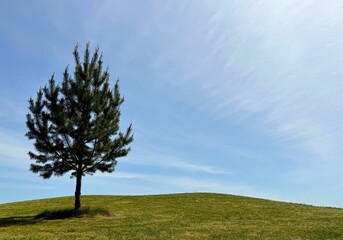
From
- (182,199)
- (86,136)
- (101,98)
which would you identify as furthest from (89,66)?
(182,199)

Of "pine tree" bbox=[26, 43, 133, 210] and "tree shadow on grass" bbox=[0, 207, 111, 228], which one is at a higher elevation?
"pine tree" bbox=[26, 43, 133, 210]

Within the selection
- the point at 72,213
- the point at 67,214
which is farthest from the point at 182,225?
the point at 67,214

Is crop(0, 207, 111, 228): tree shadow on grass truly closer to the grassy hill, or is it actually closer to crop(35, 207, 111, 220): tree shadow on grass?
crop(35, 207, 111, 220): tree shadow on grass

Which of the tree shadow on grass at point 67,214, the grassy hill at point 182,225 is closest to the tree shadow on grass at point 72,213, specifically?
the tree shadow on grass at point 67,214

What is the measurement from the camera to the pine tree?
121ft

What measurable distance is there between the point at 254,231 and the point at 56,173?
21.4m

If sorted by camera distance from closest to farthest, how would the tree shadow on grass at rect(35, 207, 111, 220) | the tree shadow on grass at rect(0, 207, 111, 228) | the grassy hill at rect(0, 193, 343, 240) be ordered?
the grassy hill at rect(0, 193, 343, 240), the tree shadow on grass at rect(0, 207, 111, 228), the tree shadow on grass at rect(35, 207, 111, 220)

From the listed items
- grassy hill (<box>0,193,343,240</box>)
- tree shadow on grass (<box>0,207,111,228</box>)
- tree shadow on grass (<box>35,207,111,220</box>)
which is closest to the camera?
grassy hill (<box>0,193,343,240</box>)

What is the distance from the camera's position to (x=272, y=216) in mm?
34406

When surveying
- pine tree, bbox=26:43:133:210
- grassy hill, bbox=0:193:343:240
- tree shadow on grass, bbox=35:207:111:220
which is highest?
pine tree, bbox=26:43:133:210

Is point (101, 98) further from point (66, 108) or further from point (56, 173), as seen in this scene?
point (56, 173)

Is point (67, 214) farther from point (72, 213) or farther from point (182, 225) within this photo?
point (182, 225)

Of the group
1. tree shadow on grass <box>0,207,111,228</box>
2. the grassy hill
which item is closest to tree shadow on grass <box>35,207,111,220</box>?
tree shadow on grass <box>0,207,111,228</box>

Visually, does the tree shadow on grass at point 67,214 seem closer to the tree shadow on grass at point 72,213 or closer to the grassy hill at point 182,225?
the tree shadow on grass at point 72,213
